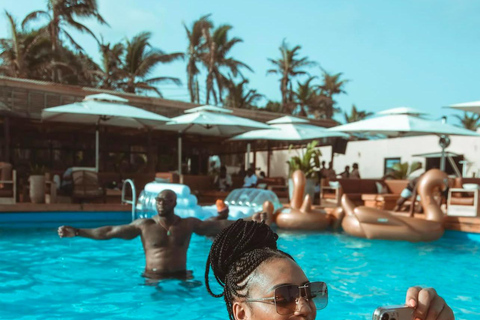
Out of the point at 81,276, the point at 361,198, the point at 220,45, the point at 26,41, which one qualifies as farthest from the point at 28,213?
the point at 220,45

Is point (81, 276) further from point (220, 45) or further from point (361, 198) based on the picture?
point (220, 45)

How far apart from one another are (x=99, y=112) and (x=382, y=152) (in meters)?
15.2

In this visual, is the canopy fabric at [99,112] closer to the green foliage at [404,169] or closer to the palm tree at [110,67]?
the green foliage at [404,169]

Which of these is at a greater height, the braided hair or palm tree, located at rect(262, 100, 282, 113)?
palm tree, located at rect(262, 100, 282, 113)

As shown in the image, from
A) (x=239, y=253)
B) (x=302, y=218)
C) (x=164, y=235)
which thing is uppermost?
(x=239, y=253)

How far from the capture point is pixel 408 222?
796 centimetres

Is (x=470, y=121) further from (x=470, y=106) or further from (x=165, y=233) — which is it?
(x=165, y=233)

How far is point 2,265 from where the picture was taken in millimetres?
6238

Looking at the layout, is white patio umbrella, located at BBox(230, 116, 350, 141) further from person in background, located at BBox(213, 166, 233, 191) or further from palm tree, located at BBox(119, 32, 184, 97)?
palm tree, located at BBox(119, 32, 184, 97)

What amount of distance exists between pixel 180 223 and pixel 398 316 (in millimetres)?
3970

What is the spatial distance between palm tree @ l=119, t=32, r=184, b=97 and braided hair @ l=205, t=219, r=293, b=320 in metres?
26.8

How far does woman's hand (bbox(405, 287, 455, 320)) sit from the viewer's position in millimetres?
1097

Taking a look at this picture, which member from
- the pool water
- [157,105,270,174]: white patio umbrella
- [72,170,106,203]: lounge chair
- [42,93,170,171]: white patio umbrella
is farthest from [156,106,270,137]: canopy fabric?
the pool water

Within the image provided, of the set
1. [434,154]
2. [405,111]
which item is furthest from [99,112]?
[434,154]
